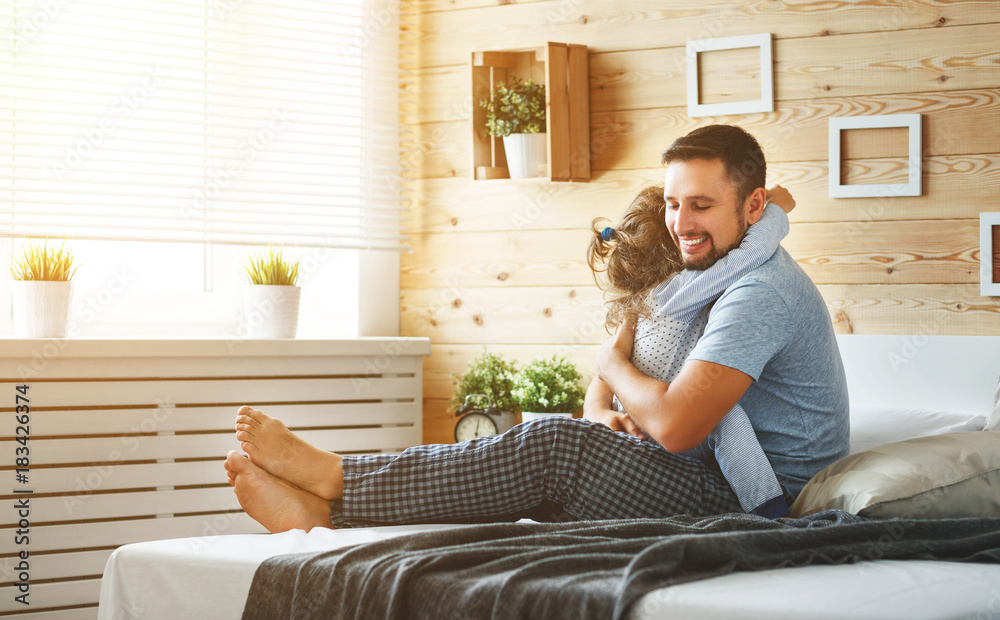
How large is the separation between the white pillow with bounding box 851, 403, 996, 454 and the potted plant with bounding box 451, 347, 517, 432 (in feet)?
2.89

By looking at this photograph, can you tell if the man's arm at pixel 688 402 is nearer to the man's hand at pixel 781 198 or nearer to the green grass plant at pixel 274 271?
the man's hand at pixel 781 198

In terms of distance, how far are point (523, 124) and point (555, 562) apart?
5.20ft

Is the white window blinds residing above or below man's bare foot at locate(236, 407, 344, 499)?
above

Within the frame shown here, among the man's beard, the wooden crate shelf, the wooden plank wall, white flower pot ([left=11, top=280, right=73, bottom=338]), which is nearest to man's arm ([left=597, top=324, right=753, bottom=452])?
the man's beard

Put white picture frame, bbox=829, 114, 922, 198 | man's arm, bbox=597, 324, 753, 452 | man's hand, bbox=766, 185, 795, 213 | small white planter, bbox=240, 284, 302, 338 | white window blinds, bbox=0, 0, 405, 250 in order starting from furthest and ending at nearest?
small white planter, bbox=240, 284, 302, 338 → white window blinds, bbox=0, 0, 405, 250 → white picture frame, bbox=829, 114, 922, 198 → man's hand, bbox=766, 185, 795, 213 → man's arm, bbox=597, 324, 753, 452

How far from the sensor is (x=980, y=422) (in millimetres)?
1891

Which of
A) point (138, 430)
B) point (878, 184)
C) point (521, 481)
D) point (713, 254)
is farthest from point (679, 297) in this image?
point (138, 430)

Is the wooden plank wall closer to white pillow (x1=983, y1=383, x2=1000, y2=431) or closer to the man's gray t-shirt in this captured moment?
white pillow (x1=983, y1=383, x2=1000, y2=431)

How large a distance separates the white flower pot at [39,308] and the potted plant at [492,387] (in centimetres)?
103

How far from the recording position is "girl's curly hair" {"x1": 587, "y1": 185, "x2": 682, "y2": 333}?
1.85 m

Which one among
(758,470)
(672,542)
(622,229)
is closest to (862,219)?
(622,229)

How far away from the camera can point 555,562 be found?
1153mm

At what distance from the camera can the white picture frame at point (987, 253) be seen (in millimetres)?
2135

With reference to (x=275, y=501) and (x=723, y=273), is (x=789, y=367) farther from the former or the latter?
(x=275, y=501)
